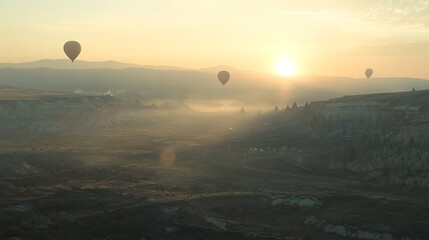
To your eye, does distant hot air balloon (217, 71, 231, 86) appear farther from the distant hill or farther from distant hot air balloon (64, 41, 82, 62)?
distant hot air balloon (64, 41, 82, 62)

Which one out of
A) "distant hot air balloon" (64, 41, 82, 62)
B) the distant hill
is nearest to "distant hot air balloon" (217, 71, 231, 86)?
the distant hill

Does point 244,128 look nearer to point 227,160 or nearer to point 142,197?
point 227,160

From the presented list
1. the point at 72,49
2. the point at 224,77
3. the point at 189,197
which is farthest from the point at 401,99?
the point at 72,49

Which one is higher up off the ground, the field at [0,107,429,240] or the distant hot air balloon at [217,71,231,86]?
the distant hot air balloon at [217,71,231,86]

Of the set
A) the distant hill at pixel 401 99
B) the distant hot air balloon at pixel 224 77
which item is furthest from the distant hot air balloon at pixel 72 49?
the distant hill at pixel 401 99

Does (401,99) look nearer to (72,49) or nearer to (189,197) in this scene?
(189,197)

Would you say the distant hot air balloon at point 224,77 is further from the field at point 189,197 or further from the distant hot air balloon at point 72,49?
the field at point 189,197

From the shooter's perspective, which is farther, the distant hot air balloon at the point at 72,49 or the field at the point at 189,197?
the distant hot air balloon at the point at 72,49

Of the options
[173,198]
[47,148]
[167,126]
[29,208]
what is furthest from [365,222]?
[167,126]

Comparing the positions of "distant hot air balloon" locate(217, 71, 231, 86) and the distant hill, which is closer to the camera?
the distant hill
